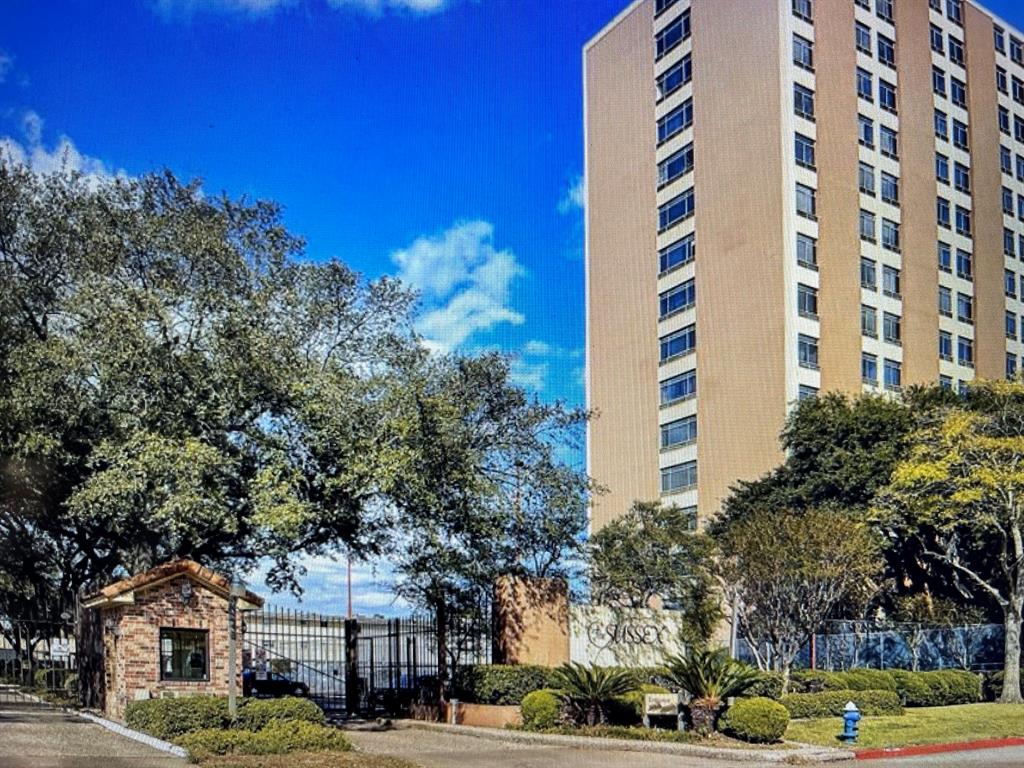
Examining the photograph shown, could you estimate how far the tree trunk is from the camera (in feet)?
113

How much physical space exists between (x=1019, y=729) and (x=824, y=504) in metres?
18.9

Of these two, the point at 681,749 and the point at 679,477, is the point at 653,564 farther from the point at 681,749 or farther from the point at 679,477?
the point at 679,477

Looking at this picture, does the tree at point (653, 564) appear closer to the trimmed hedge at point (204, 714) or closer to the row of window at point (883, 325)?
the trimmed hedge at point (204, 714)

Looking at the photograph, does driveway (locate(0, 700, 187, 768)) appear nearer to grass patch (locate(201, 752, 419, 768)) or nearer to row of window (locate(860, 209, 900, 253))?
grass patch (locate(201, 752, 419, 768))

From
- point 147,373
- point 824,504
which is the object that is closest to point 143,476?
point 147,373

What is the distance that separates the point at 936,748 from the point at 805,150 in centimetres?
4430

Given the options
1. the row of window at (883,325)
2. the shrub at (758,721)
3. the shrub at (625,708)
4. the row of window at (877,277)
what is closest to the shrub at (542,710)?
the shrub at (625,708)

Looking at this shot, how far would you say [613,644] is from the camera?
29.4 metres

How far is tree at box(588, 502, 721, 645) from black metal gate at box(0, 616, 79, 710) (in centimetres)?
1463

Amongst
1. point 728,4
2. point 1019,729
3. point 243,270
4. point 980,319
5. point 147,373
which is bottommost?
point 1019,729

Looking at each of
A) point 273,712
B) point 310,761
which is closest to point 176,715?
point 273,712

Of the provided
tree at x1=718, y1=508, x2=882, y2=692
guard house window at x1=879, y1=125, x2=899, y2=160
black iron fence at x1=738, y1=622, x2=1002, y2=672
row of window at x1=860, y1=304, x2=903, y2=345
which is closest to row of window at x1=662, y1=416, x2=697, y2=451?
row of window at x1=860, y1=304, x2=903, y2=345

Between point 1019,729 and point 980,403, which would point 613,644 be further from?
point 980,403

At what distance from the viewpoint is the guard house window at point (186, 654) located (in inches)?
949
